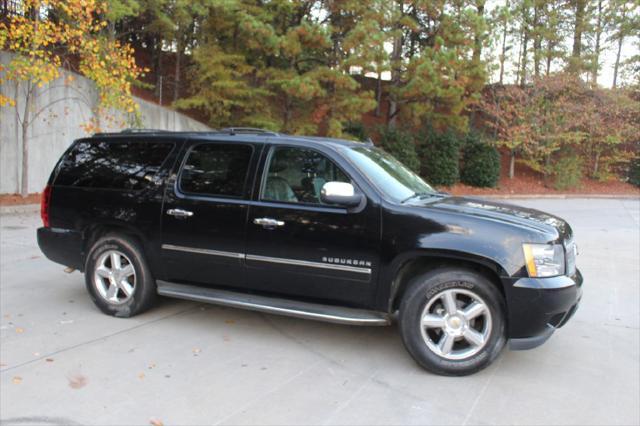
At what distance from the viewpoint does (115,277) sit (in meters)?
5.21

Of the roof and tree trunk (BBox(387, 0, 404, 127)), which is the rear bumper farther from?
tree trunk (BBox(387, 0, 404, 127))

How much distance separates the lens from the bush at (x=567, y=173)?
981 inches

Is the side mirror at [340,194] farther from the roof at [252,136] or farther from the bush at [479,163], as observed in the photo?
the bush at [479,163]

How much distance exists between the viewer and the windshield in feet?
14.6

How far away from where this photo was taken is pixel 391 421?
11.0ft

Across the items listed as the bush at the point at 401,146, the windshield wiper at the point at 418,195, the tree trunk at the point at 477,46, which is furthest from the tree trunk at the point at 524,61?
the windshield wiper at the point at 418,195

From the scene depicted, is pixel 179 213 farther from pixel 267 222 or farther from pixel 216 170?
pixel 267 222

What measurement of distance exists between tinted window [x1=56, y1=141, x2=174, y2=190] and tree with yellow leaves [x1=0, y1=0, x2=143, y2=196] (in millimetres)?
7282

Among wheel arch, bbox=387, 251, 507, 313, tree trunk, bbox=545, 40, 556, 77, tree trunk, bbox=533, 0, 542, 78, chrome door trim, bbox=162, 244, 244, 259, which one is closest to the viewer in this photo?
wheel arch, bbox=387, 251, 507, 313

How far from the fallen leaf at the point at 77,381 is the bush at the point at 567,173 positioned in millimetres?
24634

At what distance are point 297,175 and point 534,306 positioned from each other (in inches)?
85.1

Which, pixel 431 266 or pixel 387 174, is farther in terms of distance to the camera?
pixel 387 174

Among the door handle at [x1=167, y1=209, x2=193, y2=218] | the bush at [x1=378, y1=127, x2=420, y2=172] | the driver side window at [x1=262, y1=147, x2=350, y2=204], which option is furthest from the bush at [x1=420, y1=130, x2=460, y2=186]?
the door handle at [x1=167, y1=209, x2=193, y2=218]

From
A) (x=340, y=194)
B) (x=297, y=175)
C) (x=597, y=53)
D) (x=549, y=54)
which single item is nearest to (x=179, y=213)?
(x=297, y=175)
